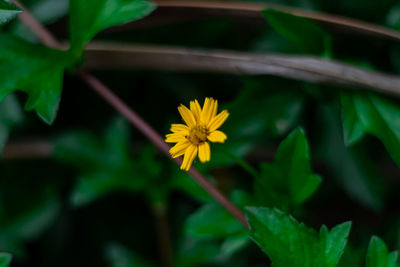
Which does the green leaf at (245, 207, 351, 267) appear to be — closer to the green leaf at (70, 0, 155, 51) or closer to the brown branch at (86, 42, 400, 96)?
the brown branch at (86, 42, 400, 96)

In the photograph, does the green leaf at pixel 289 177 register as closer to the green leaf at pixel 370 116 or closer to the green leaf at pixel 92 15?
the green leaf at pixel 370 116

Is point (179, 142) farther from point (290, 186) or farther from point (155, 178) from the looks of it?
point (155, 178)

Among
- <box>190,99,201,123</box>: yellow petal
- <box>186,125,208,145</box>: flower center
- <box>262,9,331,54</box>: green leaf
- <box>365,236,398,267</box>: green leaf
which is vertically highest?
<box>262,9,331,54</box>: green leaf

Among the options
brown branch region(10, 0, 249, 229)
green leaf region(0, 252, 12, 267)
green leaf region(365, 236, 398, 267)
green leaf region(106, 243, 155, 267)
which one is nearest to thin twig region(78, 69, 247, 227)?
brown branch region(10, 0, 249, 229)

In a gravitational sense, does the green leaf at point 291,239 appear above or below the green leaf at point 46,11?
below

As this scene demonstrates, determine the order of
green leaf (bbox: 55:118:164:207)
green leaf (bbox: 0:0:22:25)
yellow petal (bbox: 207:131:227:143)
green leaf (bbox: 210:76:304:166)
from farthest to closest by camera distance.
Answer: green leaf (bbox: 55:118:164:207) < green leaf (bbox: 210:76:304:166) < green leaf (bbox: 0:0:22:25) < yellow petal (bbox: 207:131:227:143)

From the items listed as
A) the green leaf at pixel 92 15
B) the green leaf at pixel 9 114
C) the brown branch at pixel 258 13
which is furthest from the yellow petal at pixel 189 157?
the green leaf at pixel 9 114

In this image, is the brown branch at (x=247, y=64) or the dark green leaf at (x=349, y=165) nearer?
the brown branch at (x=247, y=64)

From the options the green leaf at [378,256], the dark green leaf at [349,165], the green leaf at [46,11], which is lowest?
the green leaf at [378,256]
